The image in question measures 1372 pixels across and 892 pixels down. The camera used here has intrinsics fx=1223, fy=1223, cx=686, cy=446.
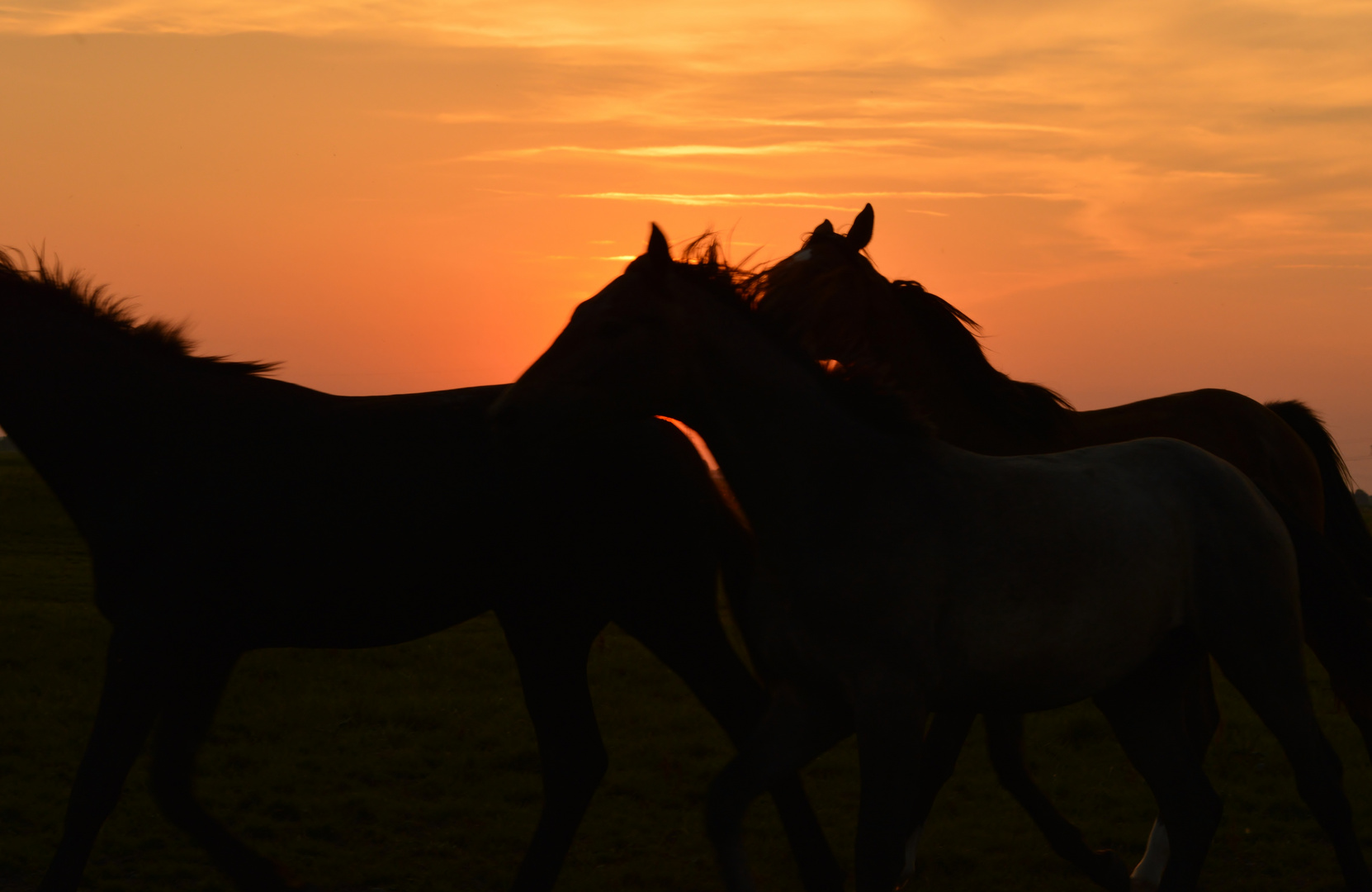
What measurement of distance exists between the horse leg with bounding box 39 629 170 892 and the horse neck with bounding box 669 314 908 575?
213 cm

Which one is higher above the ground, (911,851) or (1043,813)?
(1043,813)

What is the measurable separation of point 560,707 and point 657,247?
2014 millimetres

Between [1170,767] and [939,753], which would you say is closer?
[1170,767]

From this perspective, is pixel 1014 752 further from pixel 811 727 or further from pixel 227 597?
pixel 227 597

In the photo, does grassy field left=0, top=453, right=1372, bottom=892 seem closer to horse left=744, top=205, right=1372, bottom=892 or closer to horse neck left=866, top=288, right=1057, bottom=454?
horse left=744, top=205, right=1372, bottom=892

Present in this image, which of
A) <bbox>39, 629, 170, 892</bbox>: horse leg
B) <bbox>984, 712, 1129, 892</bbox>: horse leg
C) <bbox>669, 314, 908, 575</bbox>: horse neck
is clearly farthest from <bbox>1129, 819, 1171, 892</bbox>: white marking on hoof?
<bbox>39, 629, 170, 892</bbox>: horse leg

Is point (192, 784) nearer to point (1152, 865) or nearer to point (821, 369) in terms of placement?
point (821, 369)

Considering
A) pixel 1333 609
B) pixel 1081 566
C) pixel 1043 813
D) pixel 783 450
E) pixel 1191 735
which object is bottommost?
pixel 1043 813

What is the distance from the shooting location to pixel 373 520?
14.9ft

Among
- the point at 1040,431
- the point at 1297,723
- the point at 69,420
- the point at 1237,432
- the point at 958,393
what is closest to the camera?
the point at 1297,723

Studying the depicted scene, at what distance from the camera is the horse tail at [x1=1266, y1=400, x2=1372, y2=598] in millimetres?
6488

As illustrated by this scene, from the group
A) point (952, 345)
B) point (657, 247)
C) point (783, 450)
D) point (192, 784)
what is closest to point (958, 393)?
point (952, 345)

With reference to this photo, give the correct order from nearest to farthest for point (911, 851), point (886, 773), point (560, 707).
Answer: point (886, 773), point (560, 707), point (911, 851)

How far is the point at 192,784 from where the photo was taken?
4.68 meters
